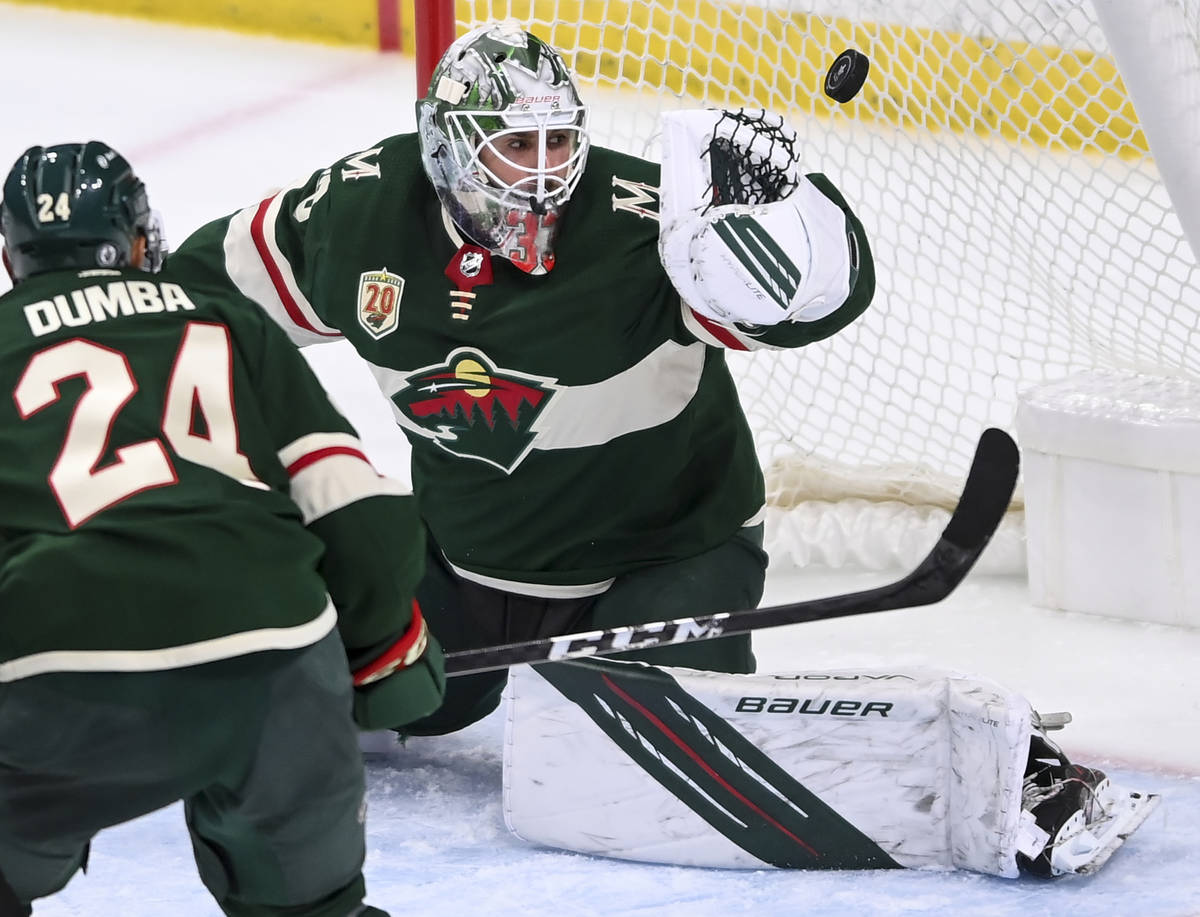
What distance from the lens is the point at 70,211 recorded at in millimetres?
1554

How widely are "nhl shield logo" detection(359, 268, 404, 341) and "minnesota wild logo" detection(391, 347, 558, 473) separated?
0.08 m

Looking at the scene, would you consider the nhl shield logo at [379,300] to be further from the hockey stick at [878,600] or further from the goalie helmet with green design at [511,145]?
the hockey stick at [878,600]

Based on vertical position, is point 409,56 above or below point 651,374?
above

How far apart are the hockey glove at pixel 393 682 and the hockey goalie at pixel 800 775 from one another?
24.4 inches

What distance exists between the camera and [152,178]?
4.86 meters

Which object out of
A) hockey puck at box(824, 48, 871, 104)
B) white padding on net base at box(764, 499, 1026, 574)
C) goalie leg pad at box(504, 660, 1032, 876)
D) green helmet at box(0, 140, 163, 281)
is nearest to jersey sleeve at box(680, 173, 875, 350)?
hockey puck at box(824, 48, 871, 104)

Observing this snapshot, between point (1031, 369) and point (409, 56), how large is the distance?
263 cm

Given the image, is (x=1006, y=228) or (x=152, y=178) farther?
(x=152, y=178)

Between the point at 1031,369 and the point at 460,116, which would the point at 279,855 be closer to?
the point at 460,116

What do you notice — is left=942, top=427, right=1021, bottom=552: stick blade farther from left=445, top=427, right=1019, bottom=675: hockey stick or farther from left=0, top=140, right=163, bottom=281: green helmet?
left=0, top=140, right=163, bottom=281: green helmet

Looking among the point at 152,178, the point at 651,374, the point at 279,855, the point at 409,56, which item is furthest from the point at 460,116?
the point at 409,56

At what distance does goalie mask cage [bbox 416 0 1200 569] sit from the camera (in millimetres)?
3273

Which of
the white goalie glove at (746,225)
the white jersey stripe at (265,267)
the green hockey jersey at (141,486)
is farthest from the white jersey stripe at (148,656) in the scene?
the white jersey stripe at (265,267)

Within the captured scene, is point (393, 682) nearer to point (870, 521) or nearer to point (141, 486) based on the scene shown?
point (141, 486)
